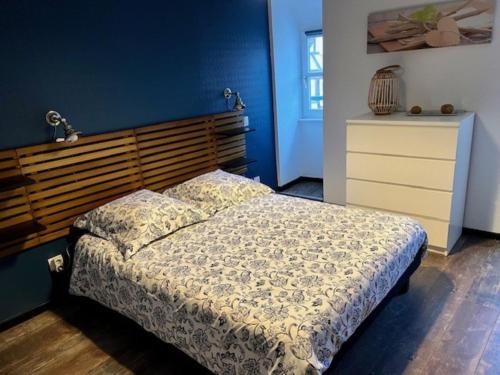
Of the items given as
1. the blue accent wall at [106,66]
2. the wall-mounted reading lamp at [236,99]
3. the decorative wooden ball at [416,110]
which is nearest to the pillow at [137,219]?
the blue accent wall at [106,66]

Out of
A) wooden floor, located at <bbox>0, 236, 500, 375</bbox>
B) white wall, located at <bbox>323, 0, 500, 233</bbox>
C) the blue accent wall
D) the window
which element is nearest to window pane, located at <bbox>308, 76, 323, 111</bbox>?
the window

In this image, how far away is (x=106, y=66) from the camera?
2.48 metres

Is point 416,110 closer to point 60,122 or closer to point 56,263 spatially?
point 60,122

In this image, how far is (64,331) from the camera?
222 centimetres

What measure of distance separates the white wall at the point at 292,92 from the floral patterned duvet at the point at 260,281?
1841 millimetres

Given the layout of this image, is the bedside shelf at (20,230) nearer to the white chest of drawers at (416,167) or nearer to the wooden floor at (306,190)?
the white chest of drawers at (416,167)

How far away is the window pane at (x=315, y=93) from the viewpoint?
4332 mm

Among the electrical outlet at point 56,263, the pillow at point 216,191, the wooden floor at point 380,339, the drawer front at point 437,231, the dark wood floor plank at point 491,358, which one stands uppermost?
the pillow at point 216,191

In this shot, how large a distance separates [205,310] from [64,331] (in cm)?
120

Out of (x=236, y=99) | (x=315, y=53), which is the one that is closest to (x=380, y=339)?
(x=236, y=99)

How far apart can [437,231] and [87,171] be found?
2498 mm

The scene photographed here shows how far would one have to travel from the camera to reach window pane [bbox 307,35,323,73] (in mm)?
4195

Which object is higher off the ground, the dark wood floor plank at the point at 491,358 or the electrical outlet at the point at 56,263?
the electrical outlet at the point at 56,263

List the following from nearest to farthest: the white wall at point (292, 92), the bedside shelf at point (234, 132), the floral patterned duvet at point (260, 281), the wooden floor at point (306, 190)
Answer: the floral patterned duvet at point (260, 281) → the bedside shelf at point (234, 132) → the white wall at point (292, 92) → the wooden floor at point (306, 190)
